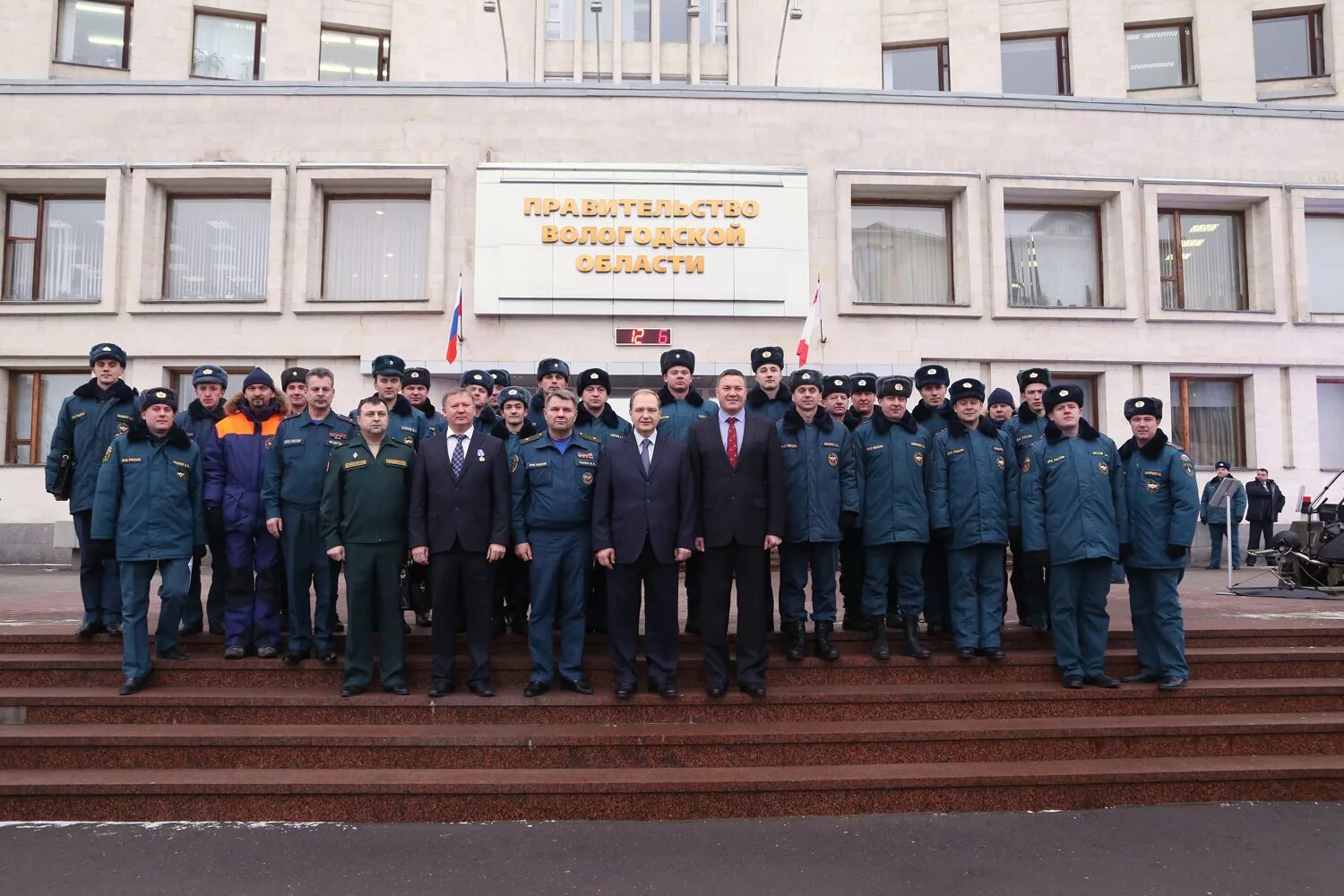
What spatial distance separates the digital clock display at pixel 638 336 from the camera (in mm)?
15844

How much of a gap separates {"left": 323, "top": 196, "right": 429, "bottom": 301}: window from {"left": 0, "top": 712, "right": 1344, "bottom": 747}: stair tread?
1172 cm

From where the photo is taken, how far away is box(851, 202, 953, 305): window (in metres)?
16.9

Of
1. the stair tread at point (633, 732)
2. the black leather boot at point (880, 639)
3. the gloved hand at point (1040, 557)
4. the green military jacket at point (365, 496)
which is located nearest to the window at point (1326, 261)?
the stair tread at point (633, 732)

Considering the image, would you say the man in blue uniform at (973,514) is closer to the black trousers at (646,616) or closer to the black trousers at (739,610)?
the black trousers at (739,610)

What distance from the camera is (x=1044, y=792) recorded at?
17.4 feet

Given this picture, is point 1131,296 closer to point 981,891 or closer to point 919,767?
point 919,767

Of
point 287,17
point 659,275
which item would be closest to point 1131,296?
point 659,275

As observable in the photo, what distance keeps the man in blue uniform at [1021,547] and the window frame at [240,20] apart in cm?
1902

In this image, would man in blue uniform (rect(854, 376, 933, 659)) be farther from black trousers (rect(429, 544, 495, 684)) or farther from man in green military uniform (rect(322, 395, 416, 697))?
man in green military uniform (rect(322, 395, 416, 697))

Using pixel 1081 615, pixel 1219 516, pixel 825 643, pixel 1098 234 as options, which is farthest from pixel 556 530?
pixel 1098 234

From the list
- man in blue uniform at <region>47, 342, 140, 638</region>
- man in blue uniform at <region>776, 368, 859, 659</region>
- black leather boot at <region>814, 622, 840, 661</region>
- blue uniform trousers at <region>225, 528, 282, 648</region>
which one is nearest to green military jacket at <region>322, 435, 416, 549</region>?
blue uniform trousers at <region>225, 528, 282, 648</region>

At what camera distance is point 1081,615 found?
6.41 metres

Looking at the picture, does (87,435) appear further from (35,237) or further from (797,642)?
(35,237)

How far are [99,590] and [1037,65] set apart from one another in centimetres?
2128
